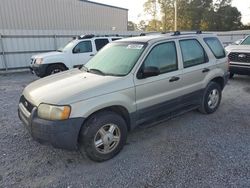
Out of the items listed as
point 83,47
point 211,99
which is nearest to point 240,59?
point 211,99

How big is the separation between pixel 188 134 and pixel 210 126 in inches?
25.8

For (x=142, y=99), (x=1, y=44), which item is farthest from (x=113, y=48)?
(x=1, y=44)

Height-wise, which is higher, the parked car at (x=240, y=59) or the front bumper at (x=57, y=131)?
the parked car at (x=240, y=59)

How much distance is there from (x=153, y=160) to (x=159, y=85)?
1.27 metres

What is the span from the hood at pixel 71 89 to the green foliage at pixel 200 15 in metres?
45.8

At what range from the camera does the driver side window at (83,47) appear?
10078 mm

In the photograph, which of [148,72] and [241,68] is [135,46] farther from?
[241,68]

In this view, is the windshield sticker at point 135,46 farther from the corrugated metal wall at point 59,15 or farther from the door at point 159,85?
the corrugated metal wall at point 59,15

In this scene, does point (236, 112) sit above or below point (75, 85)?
below

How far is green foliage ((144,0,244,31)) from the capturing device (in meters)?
45.3

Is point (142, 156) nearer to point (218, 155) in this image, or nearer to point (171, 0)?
point (218, 155)

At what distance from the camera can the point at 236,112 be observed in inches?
217

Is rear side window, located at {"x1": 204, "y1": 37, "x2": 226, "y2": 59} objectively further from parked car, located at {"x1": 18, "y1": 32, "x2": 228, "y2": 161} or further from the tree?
the tree

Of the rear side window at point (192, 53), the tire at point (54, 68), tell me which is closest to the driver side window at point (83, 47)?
the tire at point (54, 68)
